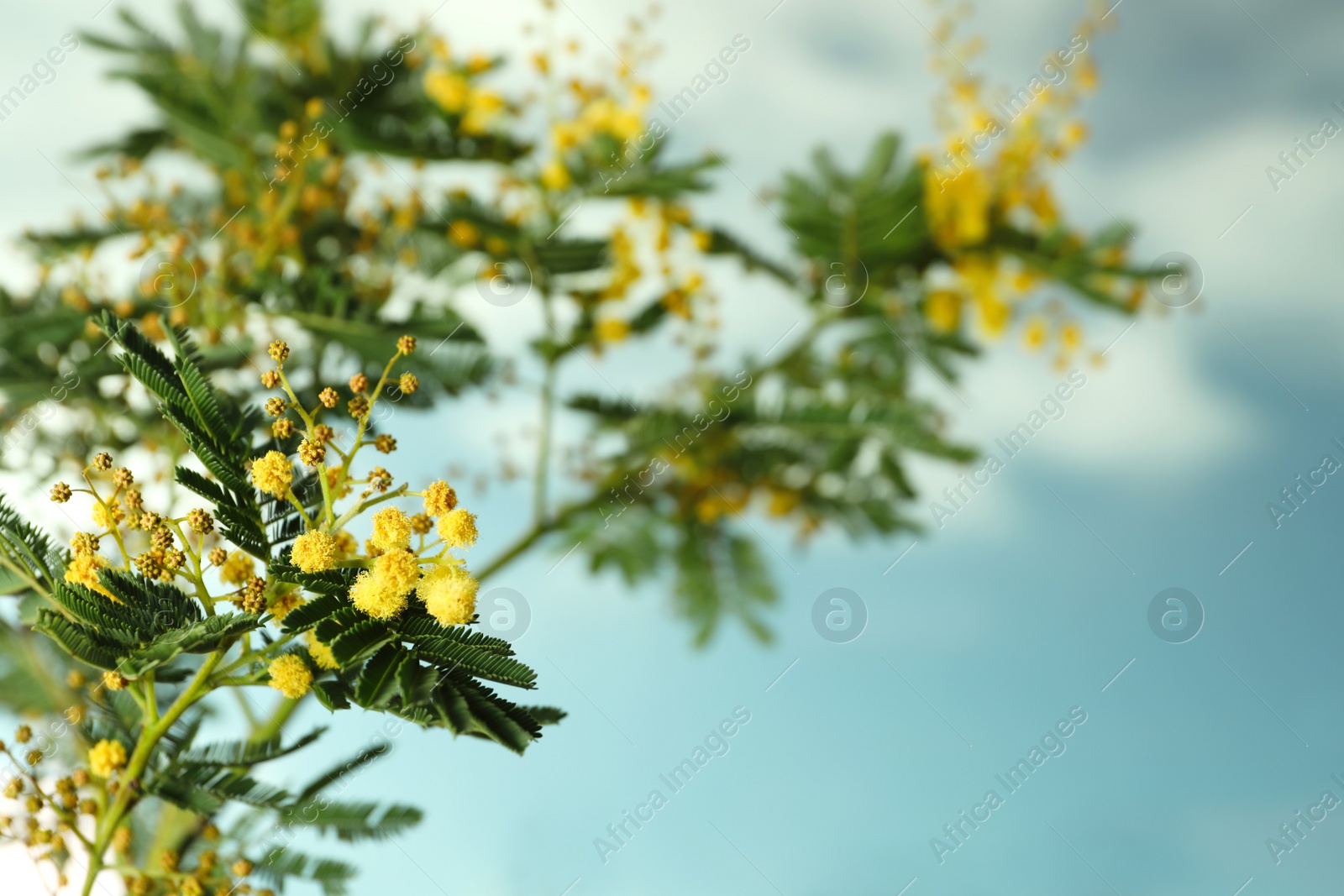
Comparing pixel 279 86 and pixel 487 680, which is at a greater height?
pixel 279 86

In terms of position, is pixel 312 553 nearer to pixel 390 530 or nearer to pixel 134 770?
pixel 390 530

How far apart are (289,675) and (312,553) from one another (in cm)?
13

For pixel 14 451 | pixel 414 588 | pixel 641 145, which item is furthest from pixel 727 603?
pixel 414 588

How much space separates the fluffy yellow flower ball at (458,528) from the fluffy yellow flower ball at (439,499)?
14 mm

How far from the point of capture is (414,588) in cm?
101

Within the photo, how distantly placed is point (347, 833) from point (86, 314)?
1.19m

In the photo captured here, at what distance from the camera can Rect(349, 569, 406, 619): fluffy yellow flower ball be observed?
98 centimetres

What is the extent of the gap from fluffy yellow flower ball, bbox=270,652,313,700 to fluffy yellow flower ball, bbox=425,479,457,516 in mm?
202

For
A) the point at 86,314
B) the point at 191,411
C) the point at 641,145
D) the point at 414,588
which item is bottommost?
the point at 414,588

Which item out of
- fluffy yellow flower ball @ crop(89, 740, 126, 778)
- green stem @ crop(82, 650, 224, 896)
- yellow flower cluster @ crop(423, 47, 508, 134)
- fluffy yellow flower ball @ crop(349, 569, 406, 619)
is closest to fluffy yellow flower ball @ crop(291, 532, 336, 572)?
fluffy yellow flower ball @ crop(349, 569, 406, 619)

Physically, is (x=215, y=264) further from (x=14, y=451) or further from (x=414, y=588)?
(x=414, y=588)

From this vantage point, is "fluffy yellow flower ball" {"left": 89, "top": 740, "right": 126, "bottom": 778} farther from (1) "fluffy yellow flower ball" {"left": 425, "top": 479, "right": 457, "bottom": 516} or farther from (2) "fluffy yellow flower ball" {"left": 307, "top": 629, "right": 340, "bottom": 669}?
(1) "fluffy yellow flower ball" {"left": 425, "top": 479, "right": 457, "bottom": 516}

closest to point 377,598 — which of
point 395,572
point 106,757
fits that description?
point 395,572

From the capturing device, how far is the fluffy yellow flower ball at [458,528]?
999mm
